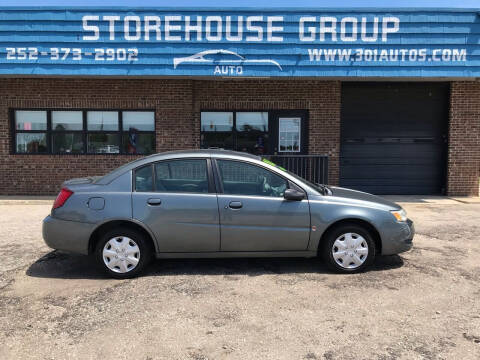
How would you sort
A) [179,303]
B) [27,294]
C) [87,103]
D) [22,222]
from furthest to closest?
1. [87,103]
2. [22,222]
3. [27,294]
4. [179,303]

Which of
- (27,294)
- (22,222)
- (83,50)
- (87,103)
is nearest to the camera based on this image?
(27,294)

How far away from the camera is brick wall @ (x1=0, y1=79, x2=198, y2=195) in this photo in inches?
426

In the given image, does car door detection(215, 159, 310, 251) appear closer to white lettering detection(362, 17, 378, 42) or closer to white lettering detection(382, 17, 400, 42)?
white lettering detection(362, 17, 378, 42)

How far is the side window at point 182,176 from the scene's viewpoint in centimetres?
478

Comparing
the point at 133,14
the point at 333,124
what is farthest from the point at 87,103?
the point at 333,124

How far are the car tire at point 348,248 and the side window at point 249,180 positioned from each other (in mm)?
841

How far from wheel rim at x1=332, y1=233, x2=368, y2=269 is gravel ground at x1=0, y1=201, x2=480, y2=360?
8.2 inches

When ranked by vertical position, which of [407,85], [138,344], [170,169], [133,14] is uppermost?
[133,14]

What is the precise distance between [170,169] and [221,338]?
223 cm

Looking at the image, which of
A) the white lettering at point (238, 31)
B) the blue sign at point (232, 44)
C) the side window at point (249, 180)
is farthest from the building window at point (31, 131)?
the side window at point (249, 180)

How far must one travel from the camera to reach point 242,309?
3859 millimetres

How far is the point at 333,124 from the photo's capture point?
11.2 meters

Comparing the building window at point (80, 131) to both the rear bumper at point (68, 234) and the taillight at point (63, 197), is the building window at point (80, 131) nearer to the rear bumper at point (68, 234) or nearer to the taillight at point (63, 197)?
the taillight at point (63, 197)

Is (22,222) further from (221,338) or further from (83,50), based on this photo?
(221,338)
